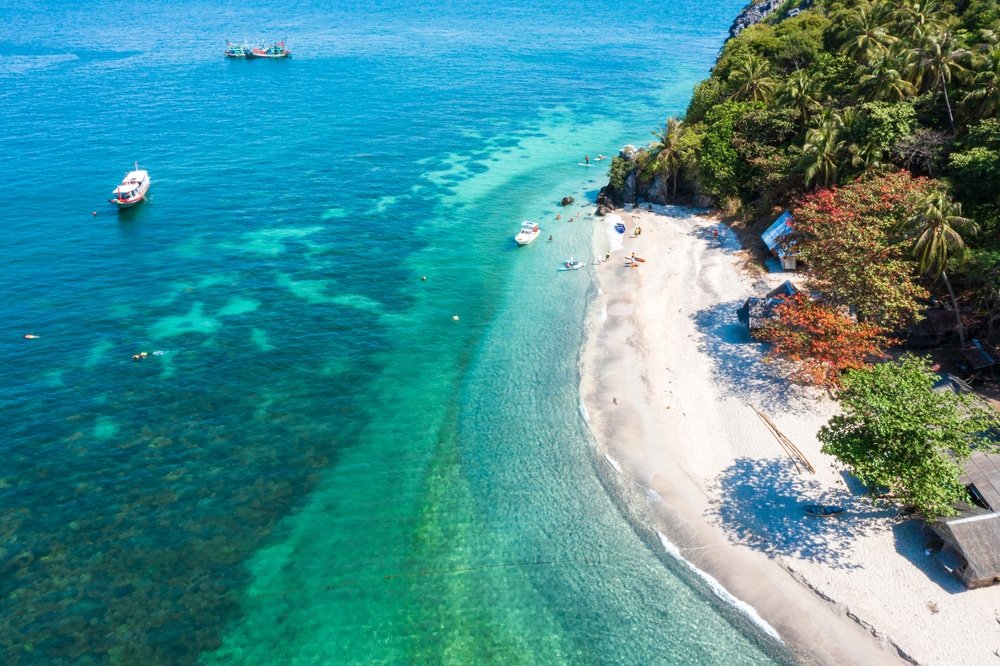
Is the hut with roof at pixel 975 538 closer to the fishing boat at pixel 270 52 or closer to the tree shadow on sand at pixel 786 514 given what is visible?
the tree shadow on sand at pixel 786 514

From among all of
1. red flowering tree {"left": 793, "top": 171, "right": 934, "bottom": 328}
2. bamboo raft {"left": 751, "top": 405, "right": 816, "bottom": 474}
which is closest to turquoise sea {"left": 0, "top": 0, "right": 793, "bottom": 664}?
bamboo raft {"left": 751, "top": 405, "right": 816, "bottom": 474}

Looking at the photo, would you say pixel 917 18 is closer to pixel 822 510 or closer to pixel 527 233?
pixel 527 233

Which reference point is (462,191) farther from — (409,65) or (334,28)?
(334,28)

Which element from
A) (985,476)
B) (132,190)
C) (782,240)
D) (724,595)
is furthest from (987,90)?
(132,190)

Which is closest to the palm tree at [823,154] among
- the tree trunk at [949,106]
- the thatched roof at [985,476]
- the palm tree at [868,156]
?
the palm tree at [868,156]

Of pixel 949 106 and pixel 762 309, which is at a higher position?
pixel 949 106

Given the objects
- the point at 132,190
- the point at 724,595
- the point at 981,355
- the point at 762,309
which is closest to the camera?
the point at 724,595

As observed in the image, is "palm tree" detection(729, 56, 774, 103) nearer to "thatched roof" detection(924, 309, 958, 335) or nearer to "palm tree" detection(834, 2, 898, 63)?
"palm tree" detection(834, 2, 898, 63)
